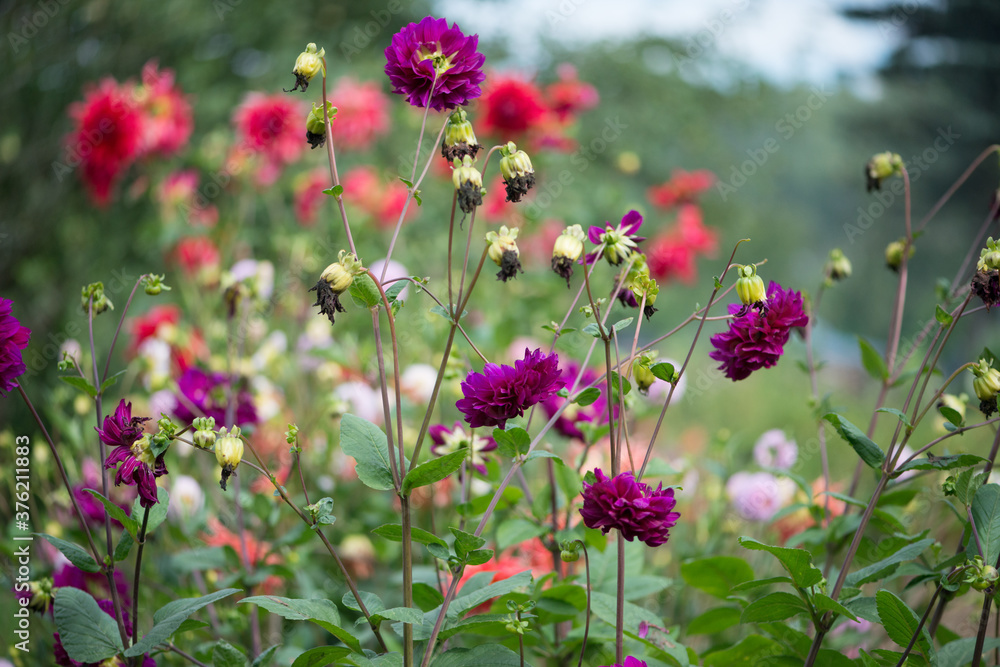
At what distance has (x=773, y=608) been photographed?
548 millimetres

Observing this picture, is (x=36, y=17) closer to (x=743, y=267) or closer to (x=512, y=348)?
(x=512, y=348)

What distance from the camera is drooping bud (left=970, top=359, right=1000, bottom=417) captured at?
1.67ft

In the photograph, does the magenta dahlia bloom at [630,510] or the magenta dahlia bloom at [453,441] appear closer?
the magenta dahlia bloom at [630,510]

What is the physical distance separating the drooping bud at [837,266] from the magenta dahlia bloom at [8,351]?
78cm

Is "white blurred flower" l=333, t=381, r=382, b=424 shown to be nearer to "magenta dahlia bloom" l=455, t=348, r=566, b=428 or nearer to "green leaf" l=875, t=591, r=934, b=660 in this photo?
"magenta dahlia bloom" l=455, t=348, r=566, b=428

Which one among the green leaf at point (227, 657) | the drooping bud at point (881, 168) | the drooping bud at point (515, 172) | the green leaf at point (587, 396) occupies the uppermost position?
the drooping bud at point (881, 168)

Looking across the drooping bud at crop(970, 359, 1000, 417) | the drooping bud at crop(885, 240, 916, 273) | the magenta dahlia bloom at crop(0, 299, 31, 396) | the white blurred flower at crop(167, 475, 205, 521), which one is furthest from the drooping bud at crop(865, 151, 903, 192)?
the white blurred flower at crop(167, 475, 205, 521)

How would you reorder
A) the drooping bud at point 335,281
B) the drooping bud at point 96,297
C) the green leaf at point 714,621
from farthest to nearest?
1. the green leaf at point 714,621
2. the drooping bud at point 96,297
3. the drooping bud at point 335,281

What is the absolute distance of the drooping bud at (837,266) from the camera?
0.77 meters

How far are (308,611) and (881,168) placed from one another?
723 mm

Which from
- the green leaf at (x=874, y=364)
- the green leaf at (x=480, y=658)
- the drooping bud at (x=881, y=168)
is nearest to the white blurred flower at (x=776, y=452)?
the green leaf at (x=874, y=364)

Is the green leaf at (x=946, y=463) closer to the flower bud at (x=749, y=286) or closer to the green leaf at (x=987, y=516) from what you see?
the green leaf at (x=987, y=516)

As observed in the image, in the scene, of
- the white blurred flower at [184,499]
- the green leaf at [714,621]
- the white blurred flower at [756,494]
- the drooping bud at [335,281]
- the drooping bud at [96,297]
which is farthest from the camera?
the white blurred flower at [756,494]

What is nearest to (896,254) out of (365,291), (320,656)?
(365,291)
